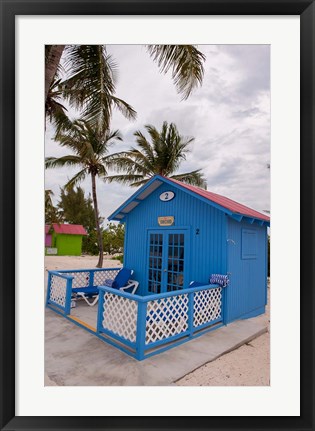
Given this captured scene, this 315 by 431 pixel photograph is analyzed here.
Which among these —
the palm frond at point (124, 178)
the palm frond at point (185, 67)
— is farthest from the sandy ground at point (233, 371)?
the palm frond at point (124, 178)

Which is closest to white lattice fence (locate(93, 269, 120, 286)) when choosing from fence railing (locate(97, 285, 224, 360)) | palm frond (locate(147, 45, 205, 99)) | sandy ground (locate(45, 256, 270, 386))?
fence railing (locate(97, 285, 224, 360))

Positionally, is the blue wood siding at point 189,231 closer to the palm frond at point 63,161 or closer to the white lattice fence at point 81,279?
the white lattice fence at point 81,279

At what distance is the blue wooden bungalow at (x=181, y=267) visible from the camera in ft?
14.7

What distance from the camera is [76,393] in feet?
5.47

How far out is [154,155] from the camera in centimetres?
1520

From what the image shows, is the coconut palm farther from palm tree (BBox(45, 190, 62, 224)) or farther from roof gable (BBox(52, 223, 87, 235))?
roof gable (BBox(52, 223, 87, 235))

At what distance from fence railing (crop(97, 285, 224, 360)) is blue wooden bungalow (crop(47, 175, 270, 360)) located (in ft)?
0.06

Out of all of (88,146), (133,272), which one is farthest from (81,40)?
(88,146)

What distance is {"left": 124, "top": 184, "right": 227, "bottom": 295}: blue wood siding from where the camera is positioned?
5492 mm

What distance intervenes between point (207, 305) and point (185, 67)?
4129 mm

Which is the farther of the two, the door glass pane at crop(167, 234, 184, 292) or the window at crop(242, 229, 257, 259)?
the door glass pane at crop(167, 234, 184, 292)

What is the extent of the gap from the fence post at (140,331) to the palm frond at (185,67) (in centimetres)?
299
